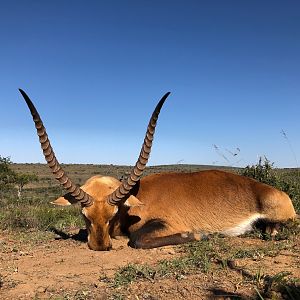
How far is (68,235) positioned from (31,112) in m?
2.59

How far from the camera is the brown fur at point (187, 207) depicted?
6.71m

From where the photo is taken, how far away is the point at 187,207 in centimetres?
718

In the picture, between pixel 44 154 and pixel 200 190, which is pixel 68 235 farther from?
pixel 200 190

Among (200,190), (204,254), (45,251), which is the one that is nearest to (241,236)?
(200,190)

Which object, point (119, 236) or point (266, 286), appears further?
point (119, 236)

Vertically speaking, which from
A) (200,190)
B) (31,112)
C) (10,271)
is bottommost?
(10,271)

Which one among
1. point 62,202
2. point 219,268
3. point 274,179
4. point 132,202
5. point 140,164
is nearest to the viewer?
point 219,268

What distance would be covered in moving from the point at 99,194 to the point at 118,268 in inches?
75.0

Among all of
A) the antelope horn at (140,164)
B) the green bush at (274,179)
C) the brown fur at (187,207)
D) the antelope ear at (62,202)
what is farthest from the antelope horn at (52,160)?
the green bush at (274,179)

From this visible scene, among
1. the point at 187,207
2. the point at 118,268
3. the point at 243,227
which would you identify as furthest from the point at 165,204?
the point at 118,268

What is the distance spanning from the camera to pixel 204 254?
17.8 ft

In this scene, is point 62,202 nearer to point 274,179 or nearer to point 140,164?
point 140,164

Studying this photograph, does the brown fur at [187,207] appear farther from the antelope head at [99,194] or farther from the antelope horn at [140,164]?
the antelope horn at [140,164]

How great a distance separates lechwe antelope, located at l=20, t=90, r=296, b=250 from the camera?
21.5 feet
